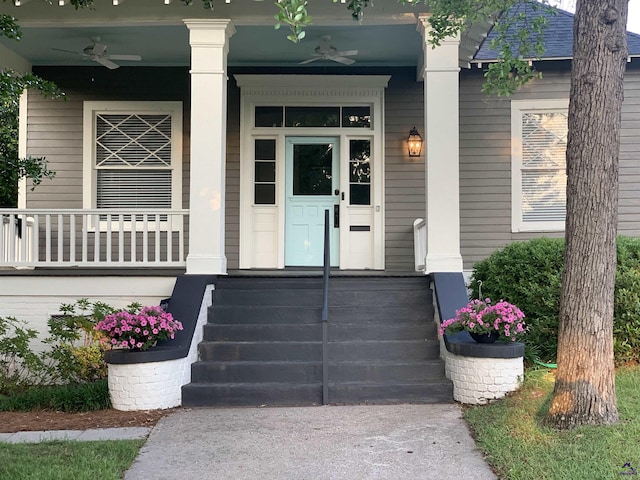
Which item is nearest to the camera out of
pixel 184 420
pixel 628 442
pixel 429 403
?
pixel 628 442

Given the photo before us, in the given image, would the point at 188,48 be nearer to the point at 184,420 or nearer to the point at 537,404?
the point at 184,420

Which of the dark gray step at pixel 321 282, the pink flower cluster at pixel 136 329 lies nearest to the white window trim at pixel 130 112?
the dark gray step at pixel 321 282

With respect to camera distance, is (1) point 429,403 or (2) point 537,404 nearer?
(2) point 537,404

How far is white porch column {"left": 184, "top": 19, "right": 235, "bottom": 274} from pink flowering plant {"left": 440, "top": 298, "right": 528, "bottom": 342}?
101 inches

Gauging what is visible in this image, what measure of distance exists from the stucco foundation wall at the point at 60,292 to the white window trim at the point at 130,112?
1864 mm

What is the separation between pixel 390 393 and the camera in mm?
4871

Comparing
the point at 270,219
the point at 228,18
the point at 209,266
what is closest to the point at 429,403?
the point at 209,266

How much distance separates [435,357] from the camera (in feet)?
17.2

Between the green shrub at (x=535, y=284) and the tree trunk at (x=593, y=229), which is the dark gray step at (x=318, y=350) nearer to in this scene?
the green shrub at (x=535, y=284)

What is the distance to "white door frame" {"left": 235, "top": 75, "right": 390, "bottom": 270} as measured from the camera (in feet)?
25.5

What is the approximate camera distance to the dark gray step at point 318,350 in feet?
17.2

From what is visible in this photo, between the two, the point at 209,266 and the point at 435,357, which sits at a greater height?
Answer: the point at 209,266

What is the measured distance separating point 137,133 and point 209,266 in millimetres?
2998

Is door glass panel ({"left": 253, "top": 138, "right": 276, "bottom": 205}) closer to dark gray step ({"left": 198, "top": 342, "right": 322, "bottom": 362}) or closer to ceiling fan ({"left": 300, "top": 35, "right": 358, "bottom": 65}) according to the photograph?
ceiling fan ({"left": 300, "top": 35, "right": 358, "bottom": 65})
